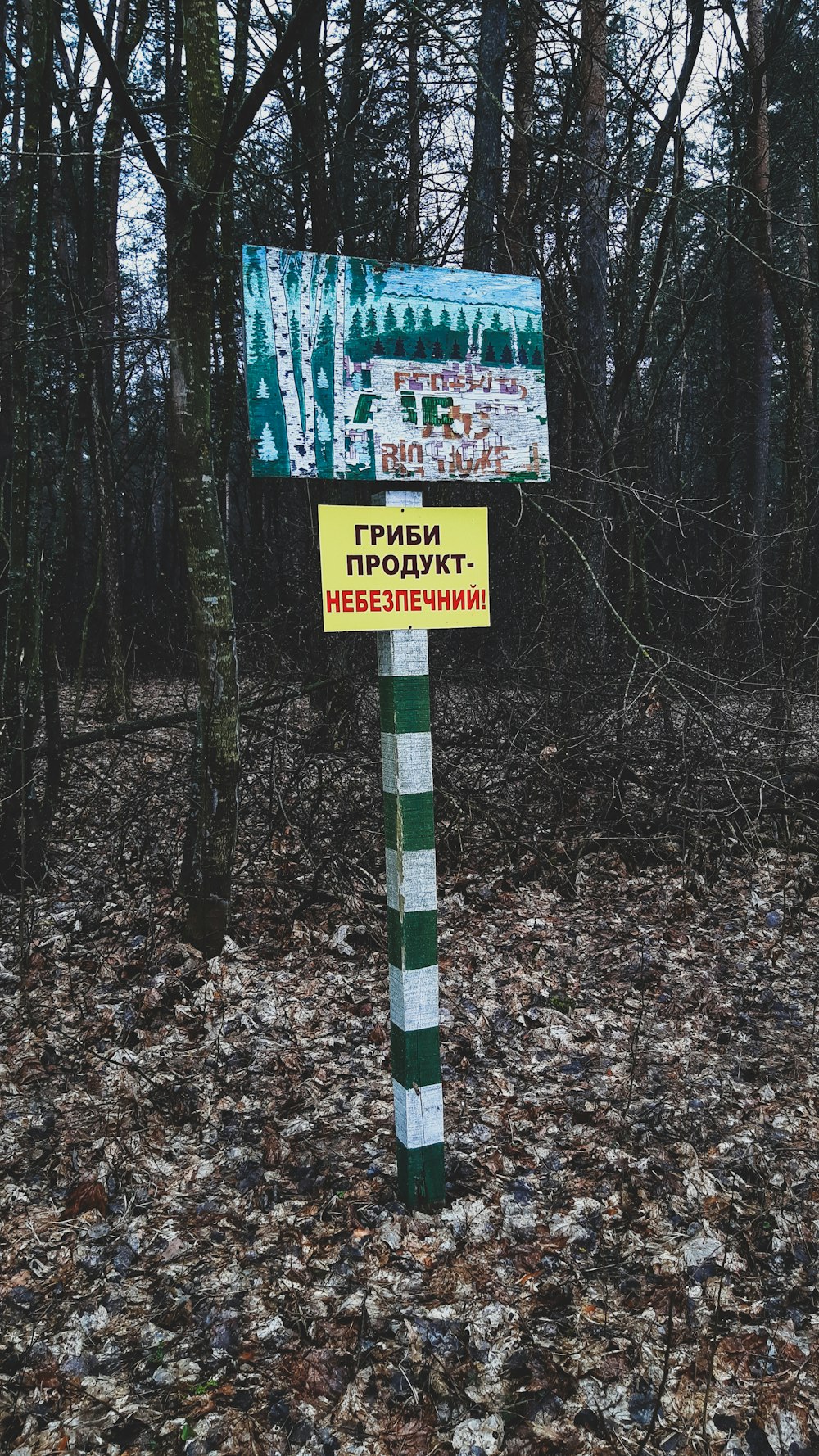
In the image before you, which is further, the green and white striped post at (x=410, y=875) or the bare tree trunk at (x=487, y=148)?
the bare tree trunk at (x=487, y=148)

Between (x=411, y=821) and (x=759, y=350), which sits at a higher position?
(x=759, y=350)

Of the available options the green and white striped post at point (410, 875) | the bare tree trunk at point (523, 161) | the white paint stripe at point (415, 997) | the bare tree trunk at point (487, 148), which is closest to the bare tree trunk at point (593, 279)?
the bare tree trunk at point (523, 161)

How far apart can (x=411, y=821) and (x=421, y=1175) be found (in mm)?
1274

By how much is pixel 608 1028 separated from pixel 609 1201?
1.37 meters

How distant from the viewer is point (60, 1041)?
450 cm

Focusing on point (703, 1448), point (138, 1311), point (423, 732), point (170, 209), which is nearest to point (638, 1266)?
point (703, 1448)

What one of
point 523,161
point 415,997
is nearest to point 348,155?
point 523,161

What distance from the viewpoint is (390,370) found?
2.91 metres

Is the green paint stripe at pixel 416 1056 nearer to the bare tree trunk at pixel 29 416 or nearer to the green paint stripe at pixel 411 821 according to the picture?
the green paint stripe at pixel 411 821

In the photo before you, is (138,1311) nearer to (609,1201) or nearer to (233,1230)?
(233,1230)

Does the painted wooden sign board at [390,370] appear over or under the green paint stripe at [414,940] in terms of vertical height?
over

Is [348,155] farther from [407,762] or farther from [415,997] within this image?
[415,997]

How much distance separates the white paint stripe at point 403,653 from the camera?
9.93 feet

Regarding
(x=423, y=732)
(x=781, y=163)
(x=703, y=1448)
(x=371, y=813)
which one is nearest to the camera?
(x=703, y=1448)
